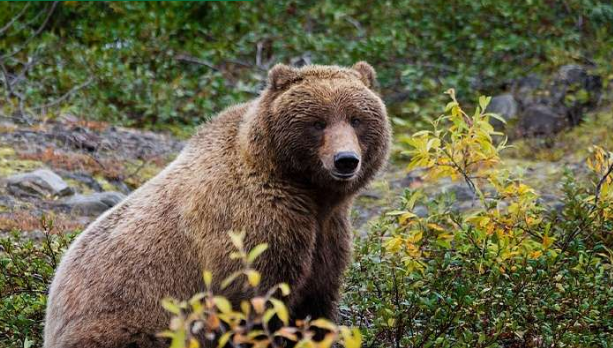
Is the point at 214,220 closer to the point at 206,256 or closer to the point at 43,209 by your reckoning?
the point at 206,256

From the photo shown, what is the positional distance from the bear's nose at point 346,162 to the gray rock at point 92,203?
14.1 ft

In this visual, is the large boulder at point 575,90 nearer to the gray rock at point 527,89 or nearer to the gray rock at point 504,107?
the gray rock at point 527,89

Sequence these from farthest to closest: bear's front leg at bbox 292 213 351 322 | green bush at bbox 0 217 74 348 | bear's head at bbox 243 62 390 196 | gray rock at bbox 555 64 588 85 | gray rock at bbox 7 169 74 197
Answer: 1. gray rock at bbox 555 64 588 85
2. gray rock at bbox 7 169 74 197
3. green bush at bbox 0 217 74 348
4. bear's front leg at bbox 292 213 351 322
5. bear's head at bbox 243 62 390 196

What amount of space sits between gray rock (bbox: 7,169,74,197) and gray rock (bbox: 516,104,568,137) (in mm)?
5438

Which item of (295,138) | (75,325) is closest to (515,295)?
(295,138)

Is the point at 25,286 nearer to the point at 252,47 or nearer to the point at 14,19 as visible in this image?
the point at 14,19

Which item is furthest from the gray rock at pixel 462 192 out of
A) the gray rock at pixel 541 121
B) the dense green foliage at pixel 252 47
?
the dense green foliage at pixel 252 47

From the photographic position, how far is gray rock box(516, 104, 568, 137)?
11.5 metres

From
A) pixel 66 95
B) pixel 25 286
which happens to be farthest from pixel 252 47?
pixel 25 286

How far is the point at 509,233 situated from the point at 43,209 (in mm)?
4549

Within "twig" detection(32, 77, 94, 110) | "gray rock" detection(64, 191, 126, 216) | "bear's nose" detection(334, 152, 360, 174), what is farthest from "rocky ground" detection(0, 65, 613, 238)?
"bear's nose" detection(334, 152, 360, 174)

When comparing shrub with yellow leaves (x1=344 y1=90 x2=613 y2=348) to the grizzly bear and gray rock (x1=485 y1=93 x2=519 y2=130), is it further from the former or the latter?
gray rock (x1=485 y1=93 x2=519 y2=130)

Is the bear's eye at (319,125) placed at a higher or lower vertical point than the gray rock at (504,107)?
higher

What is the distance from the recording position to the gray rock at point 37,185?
9.05 metres
